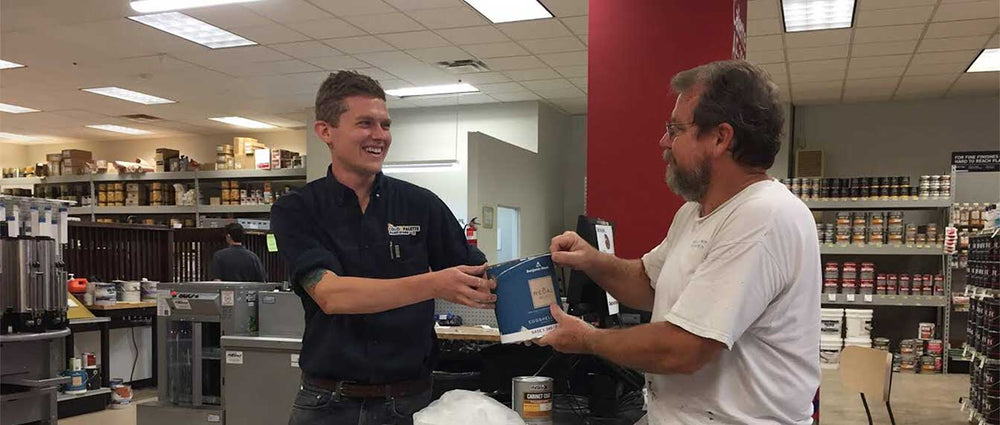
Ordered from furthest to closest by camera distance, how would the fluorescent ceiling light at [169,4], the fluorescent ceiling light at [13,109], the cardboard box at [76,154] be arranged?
the cardboard box at [76,154]
the fluorescent ceiling light at [13,109]
the fluorescent ceiling light at [169,4]

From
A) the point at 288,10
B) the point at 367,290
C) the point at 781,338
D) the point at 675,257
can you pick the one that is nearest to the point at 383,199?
the point at 367,290

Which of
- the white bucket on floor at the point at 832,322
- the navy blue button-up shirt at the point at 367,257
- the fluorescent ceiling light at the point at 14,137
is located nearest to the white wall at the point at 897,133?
the white bucket on floor at the point at 832,322

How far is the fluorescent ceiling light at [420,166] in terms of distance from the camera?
10.8 m

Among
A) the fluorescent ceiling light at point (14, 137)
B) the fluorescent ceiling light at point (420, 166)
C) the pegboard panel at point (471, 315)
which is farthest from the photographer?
the fluorescent ceiling light at point (14, 137)

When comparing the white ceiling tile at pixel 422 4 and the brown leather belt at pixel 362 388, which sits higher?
the white ceiling tile at pixel 422 4

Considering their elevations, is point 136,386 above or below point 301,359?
below

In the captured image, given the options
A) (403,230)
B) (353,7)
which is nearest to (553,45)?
(353,7)

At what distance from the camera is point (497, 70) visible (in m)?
8.58

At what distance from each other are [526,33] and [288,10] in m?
2.22

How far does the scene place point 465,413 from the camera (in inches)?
71.4

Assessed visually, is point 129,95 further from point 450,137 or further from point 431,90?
point 450,137

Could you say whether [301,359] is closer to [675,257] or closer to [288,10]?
[675,257]

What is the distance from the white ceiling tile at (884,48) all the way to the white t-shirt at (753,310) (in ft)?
22.1

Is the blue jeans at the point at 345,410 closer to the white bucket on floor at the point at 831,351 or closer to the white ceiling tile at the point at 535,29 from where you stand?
the white ceiling tile at the point at 535,29
